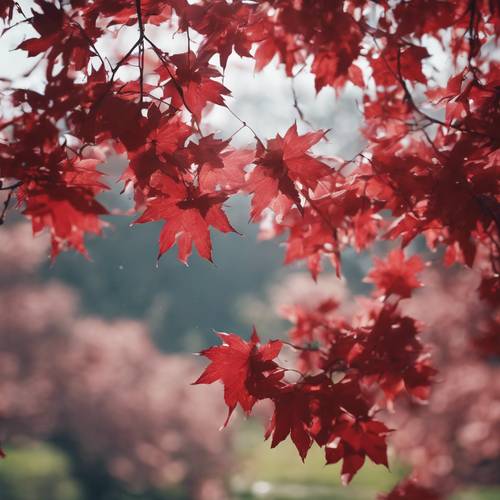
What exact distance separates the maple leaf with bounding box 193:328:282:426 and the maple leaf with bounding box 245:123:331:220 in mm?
401

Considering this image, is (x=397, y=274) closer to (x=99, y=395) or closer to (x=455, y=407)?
(x=455, y=407)

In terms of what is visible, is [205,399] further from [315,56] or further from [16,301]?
[315,56]

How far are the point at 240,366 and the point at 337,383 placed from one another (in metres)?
0.32

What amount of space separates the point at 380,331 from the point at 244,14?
1.18 meters

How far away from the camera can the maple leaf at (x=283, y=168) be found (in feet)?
4.87

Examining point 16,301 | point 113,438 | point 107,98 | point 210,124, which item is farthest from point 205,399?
point 107,98

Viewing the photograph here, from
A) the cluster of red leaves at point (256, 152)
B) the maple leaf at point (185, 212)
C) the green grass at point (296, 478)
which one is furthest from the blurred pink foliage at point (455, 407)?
the maple leaf at point (185, 212)

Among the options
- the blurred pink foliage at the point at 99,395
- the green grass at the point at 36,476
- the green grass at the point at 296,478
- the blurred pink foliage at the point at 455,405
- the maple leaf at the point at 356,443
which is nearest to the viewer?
the maple leaf at the point at 356,443

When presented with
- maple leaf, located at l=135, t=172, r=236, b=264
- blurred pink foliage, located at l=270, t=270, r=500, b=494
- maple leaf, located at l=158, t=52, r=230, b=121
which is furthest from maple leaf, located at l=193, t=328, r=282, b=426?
blurred pink foliage, located at l=270, t=270, r=500, b=494

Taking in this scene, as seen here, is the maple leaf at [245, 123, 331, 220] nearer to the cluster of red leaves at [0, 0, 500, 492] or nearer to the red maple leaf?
the cluster of red leaves at [0, 0, 500, 492]

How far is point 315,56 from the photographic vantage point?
184cm

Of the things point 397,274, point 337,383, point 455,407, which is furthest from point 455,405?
point 337,383

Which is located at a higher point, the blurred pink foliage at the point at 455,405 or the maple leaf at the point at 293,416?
the blurred pink foliage at the point at 455,405

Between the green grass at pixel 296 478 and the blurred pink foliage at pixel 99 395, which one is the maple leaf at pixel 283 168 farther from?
the blurred pink foliage at pixel 99 395
